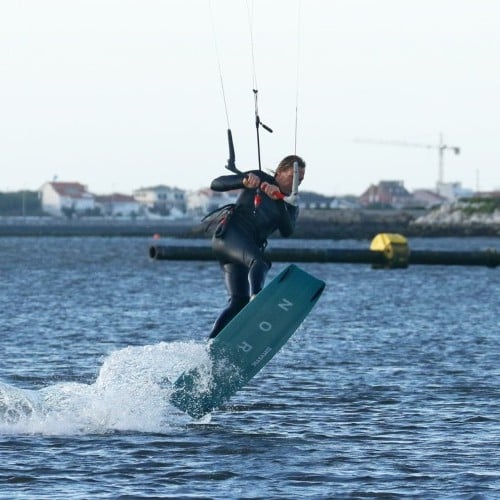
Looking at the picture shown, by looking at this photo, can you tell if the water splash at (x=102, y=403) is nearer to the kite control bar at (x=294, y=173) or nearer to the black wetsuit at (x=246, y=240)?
the black wetsuit at (x=246, y=240)

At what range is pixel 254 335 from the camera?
53.2ft

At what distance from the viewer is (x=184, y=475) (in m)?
14.9

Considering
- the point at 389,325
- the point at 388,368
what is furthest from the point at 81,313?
the point at 388,368

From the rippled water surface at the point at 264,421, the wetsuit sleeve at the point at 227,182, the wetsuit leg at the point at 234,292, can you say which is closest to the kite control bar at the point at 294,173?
the wetsuit sleeve at the point at 227,182

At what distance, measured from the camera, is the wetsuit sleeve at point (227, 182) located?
51.2ft

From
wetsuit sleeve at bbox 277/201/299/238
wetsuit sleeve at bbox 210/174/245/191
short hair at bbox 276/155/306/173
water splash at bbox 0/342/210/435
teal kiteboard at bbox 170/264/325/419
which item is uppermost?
short hair at bbox 276/155/306/173

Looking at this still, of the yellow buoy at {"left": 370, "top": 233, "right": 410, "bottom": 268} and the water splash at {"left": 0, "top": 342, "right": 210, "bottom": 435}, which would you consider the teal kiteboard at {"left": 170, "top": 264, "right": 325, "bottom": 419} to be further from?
the yellow buoy at {"left": 370, "top": 233, "right": 410, "bottom": 268}

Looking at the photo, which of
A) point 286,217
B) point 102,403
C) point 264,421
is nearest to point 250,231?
point 286,217

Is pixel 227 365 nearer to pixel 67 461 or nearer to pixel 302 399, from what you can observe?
pixel 67 461

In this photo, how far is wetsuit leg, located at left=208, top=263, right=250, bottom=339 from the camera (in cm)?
1642

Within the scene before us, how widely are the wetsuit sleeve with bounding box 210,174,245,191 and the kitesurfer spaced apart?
0.25 meters

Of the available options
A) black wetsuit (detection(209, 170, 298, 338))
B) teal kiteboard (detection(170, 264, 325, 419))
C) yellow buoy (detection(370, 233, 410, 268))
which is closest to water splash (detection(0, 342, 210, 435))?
teal kiteboard (detection(170, 264, 325, 419))

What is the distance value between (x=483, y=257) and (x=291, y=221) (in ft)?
27.4

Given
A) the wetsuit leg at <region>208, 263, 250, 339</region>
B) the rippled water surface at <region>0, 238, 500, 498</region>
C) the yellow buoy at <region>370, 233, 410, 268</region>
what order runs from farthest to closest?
the yellow buoy at <region>370, 233, 410, 268</region>
the wetsuit leg at <region>208, 263, 250, 339</region>
the rippled water surface at <region>0, 238, 500, 498</region>
